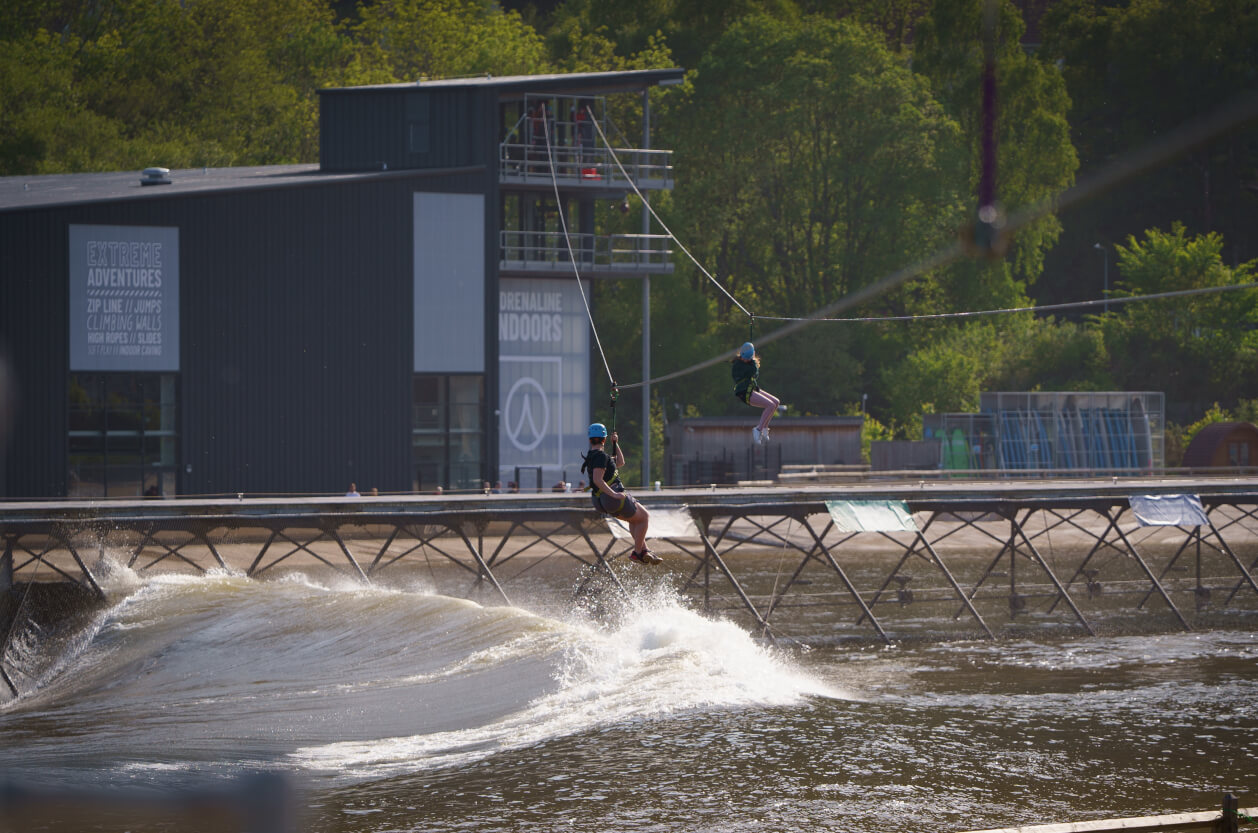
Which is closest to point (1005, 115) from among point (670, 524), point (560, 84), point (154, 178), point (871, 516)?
point (560, 84)

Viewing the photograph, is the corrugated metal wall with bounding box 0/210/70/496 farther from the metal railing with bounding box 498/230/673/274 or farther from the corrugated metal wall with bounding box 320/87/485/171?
the metal railing with bounding box 498/230/673/274

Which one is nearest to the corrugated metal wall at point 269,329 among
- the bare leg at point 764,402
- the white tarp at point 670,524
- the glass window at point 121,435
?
the glass window at point 121,435

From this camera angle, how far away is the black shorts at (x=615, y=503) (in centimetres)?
2595

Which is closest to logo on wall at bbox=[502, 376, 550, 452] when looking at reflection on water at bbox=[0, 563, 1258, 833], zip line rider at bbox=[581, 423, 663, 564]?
reflection on water at bbox=[0, 563, 1258, 833]

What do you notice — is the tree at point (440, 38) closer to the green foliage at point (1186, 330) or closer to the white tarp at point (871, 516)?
the green foliage at point (1186, 330)

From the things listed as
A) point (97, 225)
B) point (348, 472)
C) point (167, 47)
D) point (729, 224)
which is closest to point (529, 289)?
point (348, 472)

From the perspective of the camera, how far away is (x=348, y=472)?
179ft

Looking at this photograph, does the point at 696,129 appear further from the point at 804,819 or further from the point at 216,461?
the point at 804,819

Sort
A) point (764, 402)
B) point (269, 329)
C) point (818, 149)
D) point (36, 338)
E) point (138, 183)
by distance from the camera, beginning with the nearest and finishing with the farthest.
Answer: point (764, 402)
point (36, 338)
point (269, 329)
point (138, 183)
point (818, 149)

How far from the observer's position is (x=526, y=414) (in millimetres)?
59875

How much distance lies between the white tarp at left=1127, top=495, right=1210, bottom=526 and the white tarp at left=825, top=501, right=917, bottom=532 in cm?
784

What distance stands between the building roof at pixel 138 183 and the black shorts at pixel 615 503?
3179 centimetres

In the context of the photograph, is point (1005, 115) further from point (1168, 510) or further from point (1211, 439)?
point (1168, 510)

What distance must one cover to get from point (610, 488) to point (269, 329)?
3104cm
